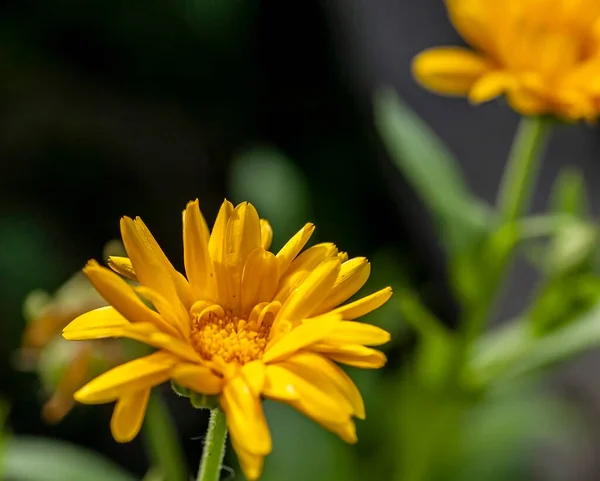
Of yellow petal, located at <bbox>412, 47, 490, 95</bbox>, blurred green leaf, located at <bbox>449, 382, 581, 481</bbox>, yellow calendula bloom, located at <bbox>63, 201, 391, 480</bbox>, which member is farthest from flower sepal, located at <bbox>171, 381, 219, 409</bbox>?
blurred green leaf, located at <bbox>449, 382, 581, 481</bbox>

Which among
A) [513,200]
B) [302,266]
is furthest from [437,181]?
[302,266]

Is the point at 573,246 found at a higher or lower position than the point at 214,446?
higher

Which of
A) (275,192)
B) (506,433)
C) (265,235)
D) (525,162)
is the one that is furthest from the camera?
(506,433)

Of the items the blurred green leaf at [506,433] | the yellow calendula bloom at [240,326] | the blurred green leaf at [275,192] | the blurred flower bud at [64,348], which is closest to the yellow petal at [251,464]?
the yellow calendula bloom at [240,326]

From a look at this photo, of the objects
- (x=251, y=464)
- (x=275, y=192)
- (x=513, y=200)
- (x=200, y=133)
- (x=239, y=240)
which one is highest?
(x=200, y=133)

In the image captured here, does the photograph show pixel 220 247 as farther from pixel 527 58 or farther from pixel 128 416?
pixel 527 58

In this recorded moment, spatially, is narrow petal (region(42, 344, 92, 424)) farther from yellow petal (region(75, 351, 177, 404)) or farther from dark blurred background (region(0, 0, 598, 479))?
dark blurred background (region(0, 0, 598, 479))

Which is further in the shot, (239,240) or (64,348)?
(64,348)

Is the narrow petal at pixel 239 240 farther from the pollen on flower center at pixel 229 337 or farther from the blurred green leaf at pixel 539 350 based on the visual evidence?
the blurred green leaf at pixel 539 350
